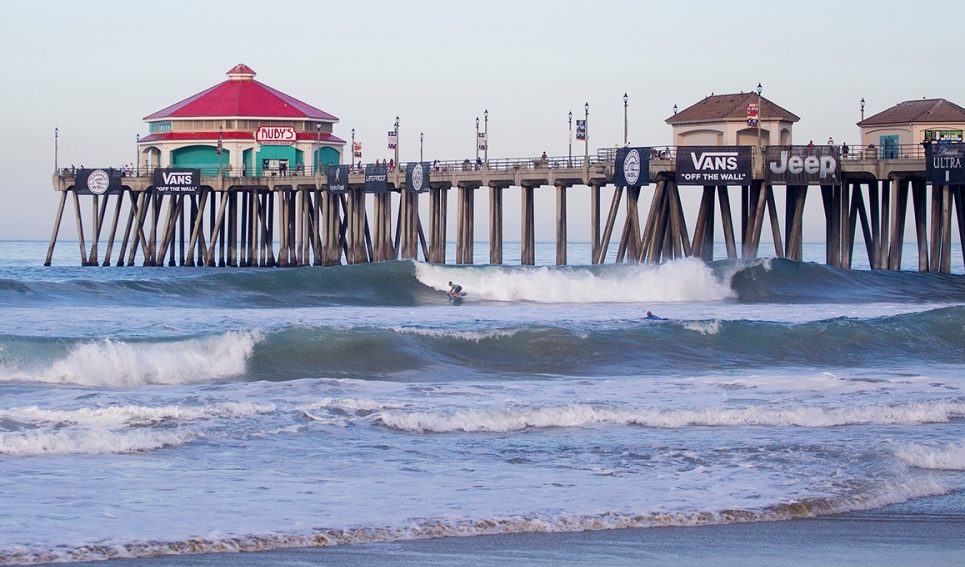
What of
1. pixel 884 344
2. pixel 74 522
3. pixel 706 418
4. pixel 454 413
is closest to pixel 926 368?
pixel 884 344

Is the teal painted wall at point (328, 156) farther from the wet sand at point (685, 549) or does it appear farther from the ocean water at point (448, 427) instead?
the wet sand at point (685, 549)

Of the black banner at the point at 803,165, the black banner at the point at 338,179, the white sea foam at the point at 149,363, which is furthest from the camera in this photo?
the black banner at the point at 338,179

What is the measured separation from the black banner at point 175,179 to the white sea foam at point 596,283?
17.7 m

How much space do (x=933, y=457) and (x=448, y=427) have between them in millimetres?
4851

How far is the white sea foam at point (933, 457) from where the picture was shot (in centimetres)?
1260

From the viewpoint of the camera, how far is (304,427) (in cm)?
1444

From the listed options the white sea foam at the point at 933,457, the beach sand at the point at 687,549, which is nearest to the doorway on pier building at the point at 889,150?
the white sea foam at the point at 933,457

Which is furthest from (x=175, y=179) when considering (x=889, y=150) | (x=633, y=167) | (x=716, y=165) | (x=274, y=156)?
(x=889, y=150)

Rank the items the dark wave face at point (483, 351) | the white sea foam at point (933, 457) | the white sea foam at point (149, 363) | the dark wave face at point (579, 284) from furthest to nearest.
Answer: the dark wave face at point (579, 284)
the dark wave face at point (483, 351)
the white sea foam at point (149, 363)
the white sea foam at point (933, 457)

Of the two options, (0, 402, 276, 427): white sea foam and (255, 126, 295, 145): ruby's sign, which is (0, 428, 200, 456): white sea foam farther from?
(255, 126, 295, 145): ruby's sign

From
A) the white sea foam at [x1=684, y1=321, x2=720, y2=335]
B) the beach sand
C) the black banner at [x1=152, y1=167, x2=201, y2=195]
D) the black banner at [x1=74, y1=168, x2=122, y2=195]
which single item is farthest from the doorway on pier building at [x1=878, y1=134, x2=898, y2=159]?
the beach sand

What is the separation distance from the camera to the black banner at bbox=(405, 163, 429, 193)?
47750 mm

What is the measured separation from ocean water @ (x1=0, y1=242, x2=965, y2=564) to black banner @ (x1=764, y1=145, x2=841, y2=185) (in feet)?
31.4

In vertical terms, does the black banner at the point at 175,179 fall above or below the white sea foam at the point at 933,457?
above
